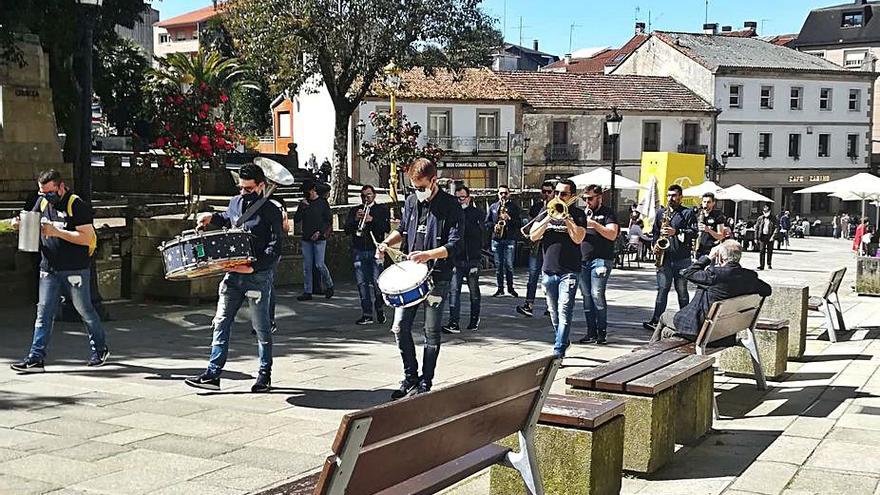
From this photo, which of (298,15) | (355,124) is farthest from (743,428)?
(355,124)

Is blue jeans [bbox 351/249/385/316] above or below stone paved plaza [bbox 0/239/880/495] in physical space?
above

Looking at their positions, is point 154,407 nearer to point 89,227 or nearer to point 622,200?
point 89,227

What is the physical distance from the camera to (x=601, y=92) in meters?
54.8

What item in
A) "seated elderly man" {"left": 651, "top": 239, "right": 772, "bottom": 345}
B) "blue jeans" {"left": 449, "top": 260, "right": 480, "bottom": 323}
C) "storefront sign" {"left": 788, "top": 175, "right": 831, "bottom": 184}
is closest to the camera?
"seated elderly man" {"left": 651, "top": 239, "right": 772, "bottom": 345}

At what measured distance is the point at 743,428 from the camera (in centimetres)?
707

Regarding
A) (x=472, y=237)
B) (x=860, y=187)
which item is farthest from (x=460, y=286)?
(x=860, y=187)

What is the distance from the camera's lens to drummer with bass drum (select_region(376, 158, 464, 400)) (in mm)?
7590

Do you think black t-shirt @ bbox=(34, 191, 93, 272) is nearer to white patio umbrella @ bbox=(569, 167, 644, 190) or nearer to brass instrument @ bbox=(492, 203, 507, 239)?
brass instrument @ bbox=(492, 203, 507, 239)

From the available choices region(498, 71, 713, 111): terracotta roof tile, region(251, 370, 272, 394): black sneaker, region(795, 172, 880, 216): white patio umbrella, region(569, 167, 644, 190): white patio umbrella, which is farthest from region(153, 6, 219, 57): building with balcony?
region(251, 370, 272, 394): black sneaker

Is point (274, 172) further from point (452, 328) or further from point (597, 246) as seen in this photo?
point (597, 246)

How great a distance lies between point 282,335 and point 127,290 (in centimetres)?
330

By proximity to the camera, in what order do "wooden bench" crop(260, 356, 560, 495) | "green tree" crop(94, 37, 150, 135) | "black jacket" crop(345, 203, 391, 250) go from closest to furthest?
"wooden bench" crop(260, 356, 560, 495) < "black jacket" crop(345, 203, 391, 250) < "green tree" crop(94, 37, 150, 135)

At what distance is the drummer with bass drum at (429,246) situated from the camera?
24.9 ft

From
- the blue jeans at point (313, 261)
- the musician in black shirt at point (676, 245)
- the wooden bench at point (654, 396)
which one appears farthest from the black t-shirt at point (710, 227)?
the wooden bench at point (654, 396)
